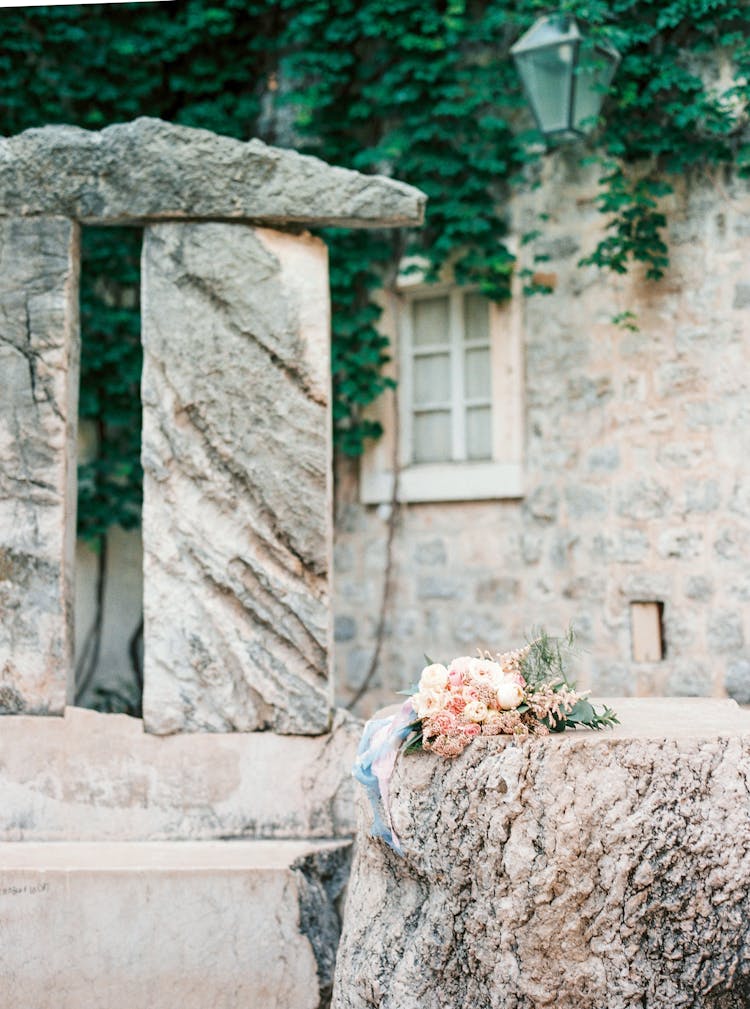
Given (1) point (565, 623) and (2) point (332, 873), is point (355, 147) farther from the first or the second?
(2) point (332, 873)

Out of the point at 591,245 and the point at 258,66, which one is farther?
the point at 258,66

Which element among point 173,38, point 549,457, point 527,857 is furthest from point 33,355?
point 173,38

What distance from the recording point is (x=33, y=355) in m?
4.07

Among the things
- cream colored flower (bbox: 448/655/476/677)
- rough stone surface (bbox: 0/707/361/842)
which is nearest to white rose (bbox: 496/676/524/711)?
cream colored flower (bbox: 448/655/476/677)

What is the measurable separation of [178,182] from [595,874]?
2.61 metres

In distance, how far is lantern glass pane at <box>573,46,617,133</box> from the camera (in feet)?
17.7

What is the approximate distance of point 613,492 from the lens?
19.0 ft

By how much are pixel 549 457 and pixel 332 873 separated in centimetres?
281

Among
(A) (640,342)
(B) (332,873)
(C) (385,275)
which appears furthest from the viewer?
(C) (385,275)

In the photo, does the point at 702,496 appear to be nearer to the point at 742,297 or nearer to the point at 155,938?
the point at 742,297

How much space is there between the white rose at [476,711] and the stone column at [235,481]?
50.5 inches

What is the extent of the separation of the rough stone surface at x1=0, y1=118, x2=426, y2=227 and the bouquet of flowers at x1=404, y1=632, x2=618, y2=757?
1.78m

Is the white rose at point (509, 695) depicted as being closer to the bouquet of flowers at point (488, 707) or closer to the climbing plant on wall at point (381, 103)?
the bouquet of flowers at point (488, 707)

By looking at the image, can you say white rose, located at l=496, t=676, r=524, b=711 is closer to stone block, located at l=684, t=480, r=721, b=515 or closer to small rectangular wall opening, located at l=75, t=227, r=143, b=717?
stone block, located at l=684, t=480, r=721, b=515
